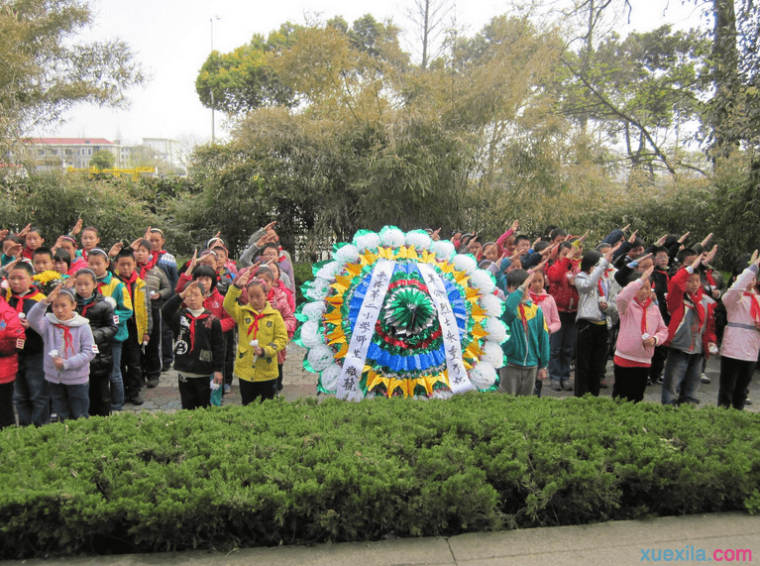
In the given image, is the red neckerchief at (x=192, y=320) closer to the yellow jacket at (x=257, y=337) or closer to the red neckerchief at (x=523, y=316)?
the yellow jacket at (x=257, y=337)

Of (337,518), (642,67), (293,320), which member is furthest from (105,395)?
(642,67)

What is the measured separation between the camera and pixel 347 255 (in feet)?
13.9

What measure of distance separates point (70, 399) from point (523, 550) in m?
3.81

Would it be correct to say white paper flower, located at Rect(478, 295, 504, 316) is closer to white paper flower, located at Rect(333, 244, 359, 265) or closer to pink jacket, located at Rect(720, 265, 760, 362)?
white paper flower, located at Rect(333, 244, 359, 265)

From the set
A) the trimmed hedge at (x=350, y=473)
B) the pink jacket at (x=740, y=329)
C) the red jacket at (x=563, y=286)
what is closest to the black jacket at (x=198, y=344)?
the trimmed hedge at (x=350, y=473)

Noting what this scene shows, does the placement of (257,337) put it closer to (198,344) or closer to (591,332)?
(198,344)

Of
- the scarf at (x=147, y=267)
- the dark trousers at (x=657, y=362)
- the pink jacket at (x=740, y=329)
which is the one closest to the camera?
the pink jacket at (x=740, y=329)

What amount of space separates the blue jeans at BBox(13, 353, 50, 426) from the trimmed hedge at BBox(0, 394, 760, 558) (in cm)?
150

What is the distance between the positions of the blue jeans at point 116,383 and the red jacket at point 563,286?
4.89m

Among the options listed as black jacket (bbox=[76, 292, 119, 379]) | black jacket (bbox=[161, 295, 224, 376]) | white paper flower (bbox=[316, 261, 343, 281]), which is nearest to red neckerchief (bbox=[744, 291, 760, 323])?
white paper flower (bbox=[316, 261, 343, 281])

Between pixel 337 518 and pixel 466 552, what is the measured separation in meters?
0.69

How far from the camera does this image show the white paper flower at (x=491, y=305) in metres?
4.37

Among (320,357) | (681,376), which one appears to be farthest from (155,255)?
(681,376)

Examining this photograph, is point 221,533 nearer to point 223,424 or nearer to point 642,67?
point 223,424
